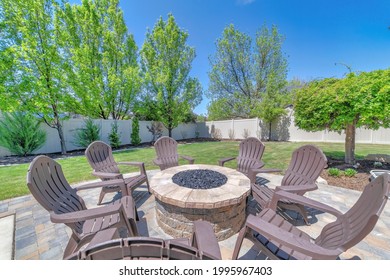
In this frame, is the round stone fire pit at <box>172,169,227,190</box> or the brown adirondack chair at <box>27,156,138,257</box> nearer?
the brown adirondack chair at <box>27,156,138,257</box>

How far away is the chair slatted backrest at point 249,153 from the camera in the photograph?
12.3ft

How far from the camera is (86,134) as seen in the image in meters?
8.85

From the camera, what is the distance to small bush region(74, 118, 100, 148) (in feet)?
29.0

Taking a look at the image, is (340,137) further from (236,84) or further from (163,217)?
(163,217)

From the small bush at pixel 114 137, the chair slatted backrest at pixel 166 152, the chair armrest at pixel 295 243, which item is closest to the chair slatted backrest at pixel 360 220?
the chair armrest at pixel 295 243

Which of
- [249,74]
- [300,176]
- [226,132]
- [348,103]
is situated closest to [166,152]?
[300,176]

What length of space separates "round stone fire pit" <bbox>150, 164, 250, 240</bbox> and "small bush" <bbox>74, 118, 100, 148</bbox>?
26.4 feet

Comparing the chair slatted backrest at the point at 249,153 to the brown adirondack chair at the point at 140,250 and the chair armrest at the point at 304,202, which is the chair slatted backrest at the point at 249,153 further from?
the brown adirondack chair at the point at 140,250

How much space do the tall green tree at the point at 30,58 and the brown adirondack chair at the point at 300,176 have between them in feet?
28.0

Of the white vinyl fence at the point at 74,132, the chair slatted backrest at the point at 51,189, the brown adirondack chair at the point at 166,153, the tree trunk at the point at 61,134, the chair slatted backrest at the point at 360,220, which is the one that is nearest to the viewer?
the chair slatted backrest at the point at 360,220

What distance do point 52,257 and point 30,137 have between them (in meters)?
7.83

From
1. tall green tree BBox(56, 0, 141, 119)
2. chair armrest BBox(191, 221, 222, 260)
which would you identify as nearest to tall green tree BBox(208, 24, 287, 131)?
tall green tree BBox(56, 0, 141, 119)

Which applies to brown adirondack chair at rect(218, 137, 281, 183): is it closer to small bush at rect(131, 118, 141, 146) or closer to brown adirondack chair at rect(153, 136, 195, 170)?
brown adirondack chair at rect(153, 136, 195, 170)
